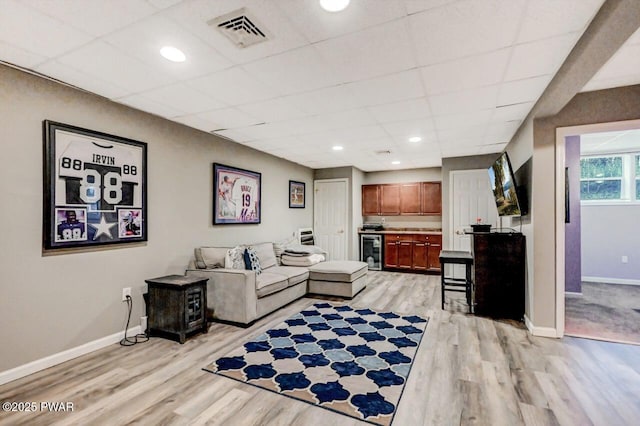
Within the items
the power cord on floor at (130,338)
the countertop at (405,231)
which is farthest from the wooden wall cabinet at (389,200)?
the power cord on floor at (130,338)

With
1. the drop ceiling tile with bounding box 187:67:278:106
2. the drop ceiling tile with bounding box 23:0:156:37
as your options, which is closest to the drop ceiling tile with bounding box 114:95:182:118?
the drop ceiling tile with bounding box 187:67:278:106

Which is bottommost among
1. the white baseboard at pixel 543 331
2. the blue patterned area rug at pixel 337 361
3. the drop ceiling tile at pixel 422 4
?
the blue patterned area rug at pixel 337 361

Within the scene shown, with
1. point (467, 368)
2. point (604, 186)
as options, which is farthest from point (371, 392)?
point (604, 186)

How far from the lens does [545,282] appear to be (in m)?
3.18

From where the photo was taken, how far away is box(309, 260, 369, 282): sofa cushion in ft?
15.2

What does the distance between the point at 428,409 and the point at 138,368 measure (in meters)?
2.28

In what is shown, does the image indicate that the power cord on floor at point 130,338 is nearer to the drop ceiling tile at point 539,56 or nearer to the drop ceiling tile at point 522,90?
the drop ceiling tile at point 539,56

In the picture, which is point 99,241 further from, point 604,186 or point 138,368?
point 604,186

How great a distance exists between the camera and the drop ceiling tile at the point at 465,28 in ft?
5.43

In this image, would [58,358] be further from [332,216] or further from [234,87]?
[332,216]

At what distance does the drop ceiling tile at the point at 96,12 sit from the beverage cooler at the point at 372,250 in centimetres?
596

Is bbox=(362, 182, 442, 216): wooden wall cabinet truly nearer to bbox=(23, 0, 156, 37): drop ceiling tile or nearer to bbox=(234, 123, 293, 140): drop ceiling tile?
bbox=(234, 123, 293, 140): drop ceiling tile

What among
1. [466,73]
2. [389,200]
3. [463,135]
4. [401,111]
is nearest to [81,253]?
[401,111]

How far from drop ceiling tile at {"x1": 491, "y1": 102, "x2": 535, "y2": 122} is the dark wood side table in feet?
12.2
